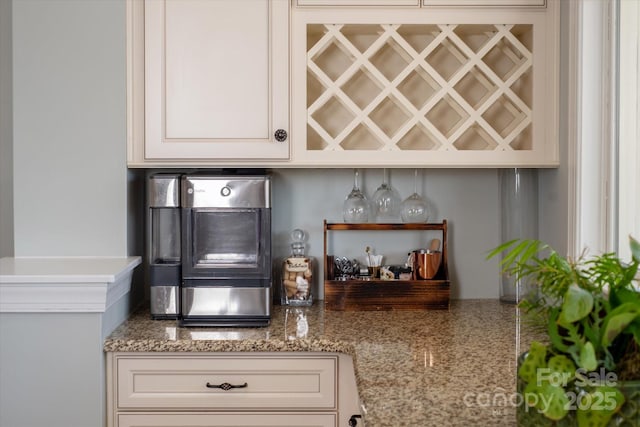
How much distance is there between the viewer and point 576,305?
3.01 ft

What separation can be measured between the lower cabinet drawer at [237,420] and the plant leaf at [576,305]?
1260 millimetres

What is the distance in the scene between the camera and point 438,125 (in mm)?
2586

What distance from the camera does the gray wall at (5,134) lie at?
2672mm

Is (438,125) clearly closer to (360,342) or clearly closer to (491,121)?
(491,121)

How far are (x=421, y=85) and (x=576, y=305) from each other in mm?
1762

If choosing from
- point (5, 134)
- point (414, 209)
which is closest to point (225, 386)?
point (414, 209)

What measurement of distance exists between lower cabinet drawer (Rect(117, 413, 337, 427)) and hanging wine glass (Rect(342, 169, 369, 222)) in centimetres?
73

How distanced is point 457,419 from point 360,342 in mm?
737

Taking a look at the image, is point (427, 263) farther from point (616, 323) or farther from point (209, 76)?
point (616, 323)

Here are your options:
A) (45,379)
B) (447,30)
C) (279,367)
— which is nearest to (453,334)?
(279,367)

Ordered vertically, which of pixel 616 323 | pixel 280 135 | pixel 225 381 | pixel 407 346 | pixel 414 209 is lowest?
pixel 225 381

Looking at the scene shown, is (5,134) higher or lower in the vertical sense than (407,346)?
higher

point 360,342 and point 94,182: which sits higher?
point 94,182

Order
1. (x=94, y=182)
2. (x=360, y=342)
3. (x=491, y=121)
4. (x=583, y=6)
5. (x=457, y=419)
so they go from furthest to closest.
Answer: (x=491, y=121), (x=94, y=182), (x=583, y=6), (x=360, y=342), (x=457, y=419)
